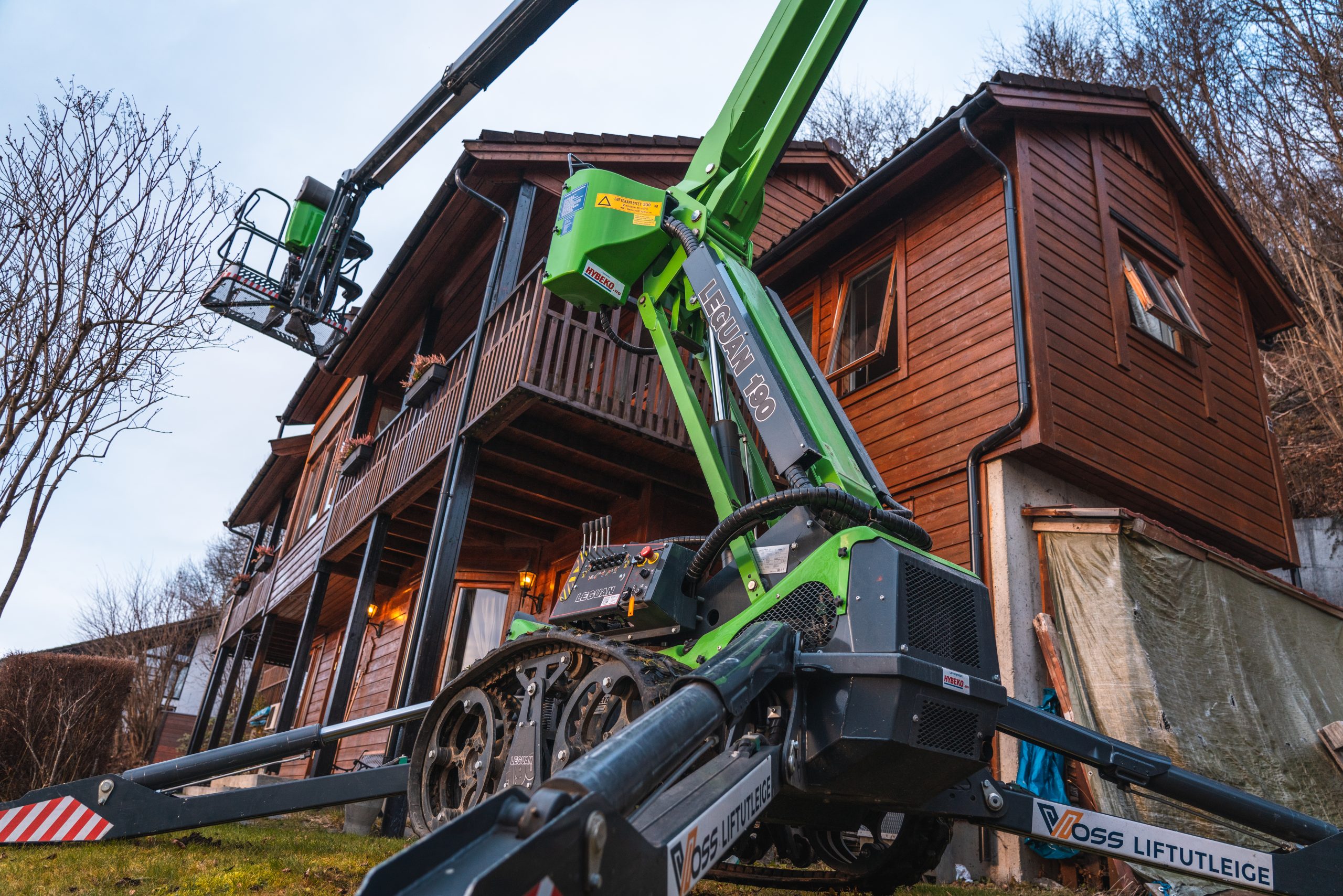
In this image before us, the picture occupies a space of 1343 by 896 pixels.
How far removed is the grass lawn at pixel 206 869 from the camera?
367cm

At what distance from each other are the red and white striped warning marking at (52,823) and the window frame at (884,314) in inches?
276

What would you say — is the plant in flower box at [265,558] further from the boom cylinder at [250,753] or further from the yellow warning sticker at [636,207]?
the yellow warning sticker at [636,207]

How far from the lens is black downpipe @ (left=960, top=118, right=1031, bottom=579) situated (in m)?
7.18

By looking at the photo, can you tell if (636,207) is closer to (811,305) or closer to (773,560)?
(773,560)

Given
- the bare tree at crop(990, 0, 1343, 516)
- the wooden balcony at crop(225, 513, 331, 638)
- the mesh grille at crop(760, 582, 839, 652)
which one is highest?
the bare tree at crop(990, 0, 1343, 516)

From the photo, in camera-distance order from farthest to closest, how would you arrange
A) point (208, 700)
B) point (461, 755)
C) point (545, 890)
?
point (208, 700), point (461, 755), point (545, 890)

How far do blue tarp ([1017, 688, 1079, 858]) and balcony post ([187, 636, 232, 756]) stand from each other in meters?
13.7

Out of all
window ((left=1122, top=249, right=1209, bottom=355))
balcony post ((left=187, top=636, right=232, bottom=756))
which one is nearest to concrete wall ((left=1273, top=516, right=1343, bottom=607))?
window ((left=1122, top=249, right=1209, bottom=355))

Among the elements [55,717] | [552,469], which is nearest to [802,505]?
[552,469]

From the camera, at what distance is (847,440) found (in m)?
3.93

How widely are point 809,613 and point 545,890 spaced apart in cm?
183

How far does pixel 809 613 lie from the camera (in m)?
3.17

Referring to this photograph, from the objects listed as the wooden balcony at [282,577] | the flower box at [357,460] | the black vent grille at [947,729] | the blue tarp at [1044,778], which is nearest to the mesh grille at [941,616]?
the black vent grille at [947,729]

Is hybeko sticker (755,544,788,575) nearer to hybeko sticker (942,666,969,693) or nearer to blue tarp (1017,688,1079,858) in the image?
hybeko sticker (942,666,969,693)
